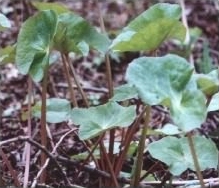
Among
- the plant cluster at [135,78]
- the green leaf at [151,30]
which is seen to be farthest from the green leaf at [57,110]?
the green leaf at [151,30]

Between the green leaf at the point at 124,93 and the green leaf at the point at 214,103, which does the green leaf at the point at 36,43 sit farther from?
the green leaf at the point at 214,103

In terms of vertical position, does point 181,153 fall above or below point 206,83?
below

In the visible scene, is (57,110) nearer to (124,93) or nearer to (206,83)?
(124,93)

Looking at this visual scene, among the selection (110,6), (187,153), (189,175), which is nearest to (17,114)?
(189,175)

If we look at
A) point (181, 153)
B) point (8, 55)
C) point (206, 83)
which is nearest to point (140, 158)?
point (181, 153)

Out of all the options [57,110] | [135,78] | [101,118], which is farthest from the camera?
[57,110]

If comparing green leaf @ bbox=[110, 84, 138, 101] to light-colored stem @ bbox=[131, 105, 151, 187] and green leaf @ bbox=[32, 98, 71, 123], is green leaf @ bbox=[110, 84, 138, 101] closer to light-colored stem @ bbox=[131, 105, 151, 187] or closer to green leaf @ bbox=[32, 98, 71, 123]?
light-colored stem @ bbox=[131, 105, 151, 187]

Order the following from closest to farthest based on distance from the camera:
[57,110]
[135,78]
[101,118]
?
[135,78] < [101,118] < [57,110]

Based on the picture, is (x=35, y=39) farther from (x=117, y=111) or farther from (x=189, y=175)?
(x=189, y=175)
